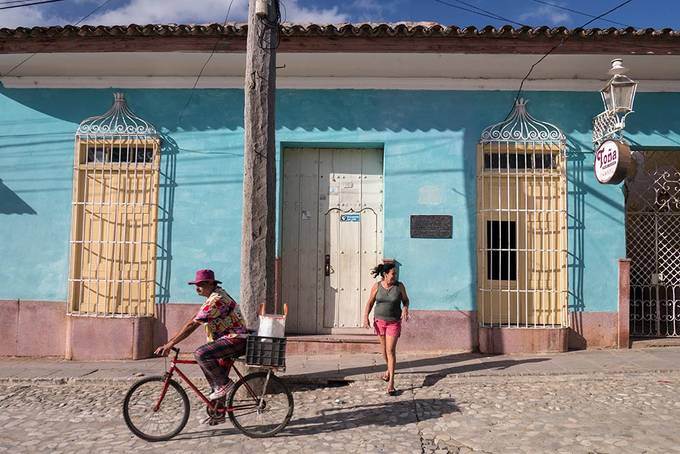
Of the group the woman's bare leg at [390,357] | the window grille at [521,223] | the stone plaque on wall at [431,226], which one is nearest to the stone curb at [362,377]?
the woman's bare leg at [390,357]

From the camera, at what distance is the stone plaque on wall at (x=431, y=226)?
7.26 metres

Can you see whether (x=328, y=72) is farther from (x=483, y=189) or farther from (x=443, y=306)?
(x=443, y=306)

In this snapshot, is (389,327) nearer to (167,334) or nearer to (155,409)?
(155,409)

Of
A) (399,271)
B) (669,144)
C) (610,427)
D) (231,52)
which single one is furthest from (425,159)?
(610,427)

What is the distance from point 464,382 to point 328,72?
14.2 feet

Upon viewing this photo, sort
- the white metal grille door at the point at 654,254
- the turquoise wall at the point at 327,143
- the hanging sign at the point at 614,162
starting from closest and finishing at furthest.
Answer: the hanging sign at the point at 614,162 → the turquoise wall at the point at 327,143 → the white metal grille door at the point at 654,254

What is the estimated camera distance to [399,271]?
23.7ft

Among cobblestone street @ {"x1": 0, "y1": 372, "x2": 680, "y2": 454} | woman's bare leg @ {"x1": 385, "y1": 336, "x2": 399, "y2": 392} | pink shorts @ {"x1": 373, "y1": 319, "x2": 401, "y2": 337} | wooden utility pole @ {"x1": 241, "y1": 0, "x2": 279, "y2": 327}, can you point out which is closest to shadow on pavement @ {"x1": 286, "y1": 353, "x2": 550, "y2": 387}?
cobblestone street @ {"x1": 0, "y1": 372, "x2": 680, "y2": 454}

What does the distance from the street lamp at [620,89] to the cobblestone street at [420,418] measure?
3.18 m

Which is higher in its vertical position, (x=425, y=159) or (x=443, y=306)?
(x=425, y=159)

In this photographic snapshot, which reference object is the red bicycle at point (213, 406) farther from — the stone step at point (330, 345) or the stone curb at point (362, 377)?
the stone step at point (330, 345)

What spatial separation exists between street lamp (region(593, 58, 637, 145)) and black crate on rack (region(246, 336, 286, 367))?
193 inches

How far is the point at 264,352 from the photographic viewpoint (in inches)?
172

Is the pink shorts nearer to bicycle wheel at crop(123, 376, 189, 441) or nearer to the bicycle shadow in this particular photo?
the bicycle shadow
